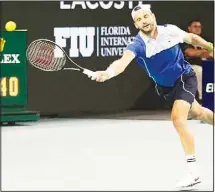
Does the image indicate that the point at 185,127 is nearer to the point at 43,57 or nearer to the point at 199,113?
the point at 199,113

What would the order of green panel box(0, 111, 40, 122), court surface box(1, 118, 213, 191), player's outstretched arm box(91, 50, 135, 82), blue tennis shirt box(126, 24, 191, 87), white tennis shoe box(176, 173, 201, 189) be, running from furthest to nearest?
green panel box(0, 111, 40, 122)
court surface box(1, 118, 213, 191)
blue tennis shirt box(126, 24, 191, 87)
white tennis shoe box(176, 173, 201, 189)
player's outstretched arm box(91, 50, 135, 82)

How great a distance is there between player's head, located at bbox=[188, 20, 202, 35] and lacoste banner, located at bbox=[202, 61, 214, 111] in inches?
48.6

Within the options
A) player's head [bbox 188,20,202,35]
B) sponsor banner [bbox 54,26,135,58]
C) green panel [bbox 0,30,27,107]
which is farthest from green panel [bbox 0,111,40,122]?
player's head [bbox 188,20,202,35]

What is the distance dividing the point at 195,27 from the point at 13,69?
2516mm

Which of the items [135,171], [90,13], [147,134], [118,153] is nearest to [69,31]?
[90,13]

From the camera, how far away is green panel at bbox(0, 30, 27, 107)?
8750 mm

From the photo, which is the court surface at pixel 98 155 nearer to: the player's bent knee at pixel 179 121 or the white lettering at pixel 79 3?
the player's bent knee at pixel 179 121

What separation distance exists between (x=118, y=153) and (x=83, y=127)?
1.67 metres

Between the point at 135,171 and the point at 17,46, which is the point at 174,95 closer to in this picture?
the point at 135,171

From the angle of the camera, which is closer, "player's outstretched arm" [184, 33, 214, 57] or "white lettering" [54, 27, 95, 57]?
"player's outstretched arm" [184, 33, 214, 57]

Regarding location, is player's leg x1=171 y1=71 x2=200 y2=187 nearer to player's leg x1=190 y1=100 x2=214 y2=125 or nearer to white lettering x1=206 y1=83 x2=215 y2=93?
player's leg x1=190 y1=100 x2=214 y2=125

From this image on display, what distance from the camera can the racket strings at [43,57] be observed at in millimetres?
6020

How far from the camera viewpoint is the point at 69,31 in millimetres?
9344

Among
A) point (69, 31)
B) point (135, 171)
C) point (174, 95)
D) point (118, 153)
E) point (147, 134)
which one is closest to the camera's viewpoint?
point (174, 95)
